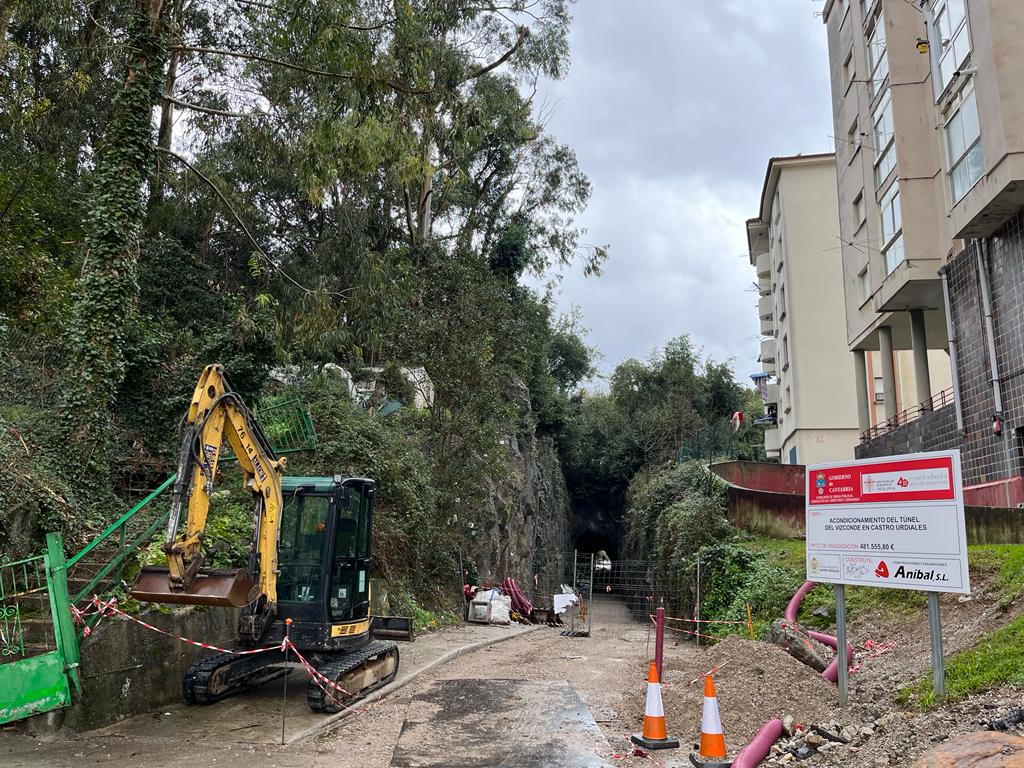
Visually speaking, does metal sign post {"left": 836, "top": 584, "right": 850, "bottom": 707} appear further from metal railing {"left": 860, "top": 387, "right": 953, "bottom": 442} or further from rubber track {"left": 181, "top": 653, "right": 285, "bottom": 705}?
metal railing {"left": 860, "top": 387, "right": 953, "bottom": 442}

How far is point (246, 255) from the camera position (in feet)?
78.4

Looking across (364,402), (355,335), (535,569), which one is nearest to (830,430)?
(535,569)

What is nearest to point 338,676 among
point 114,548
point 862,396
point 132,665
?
point 132,665

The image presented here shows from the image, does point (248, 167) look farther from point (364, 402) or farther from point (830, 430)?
point (830, 430)

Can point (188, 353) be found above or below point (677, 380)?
below

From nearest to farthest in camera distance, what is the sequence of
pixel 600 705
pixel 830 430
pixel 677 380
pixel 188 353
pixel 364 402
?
pixel 600 705, pixel 188 353, pixel 364 402, pixel 830 430, pixel 677 380

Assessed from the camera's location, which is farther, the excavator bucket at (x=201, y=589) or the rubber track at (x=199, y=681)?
the rubber track at (x=199, y=681)

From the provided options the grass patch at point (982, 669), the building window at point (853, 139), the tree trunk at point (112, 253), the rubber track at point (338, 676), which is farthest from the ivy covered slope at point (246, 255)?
the building window at point (853, 139)

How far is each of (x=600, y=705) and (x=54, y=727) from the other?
228 inches

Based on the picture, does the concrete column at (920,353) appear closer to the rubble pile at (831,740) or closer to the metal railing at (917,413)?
the metal railing at (917,413)

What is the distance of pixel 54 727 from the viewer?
22.2 ft

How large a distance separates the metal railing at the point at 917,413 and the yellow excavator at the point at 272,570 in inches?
581

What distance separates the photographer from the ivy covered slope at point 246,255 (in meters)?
11.7

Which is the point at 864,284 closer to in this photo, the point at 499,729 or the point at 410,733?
the point at 499,729
